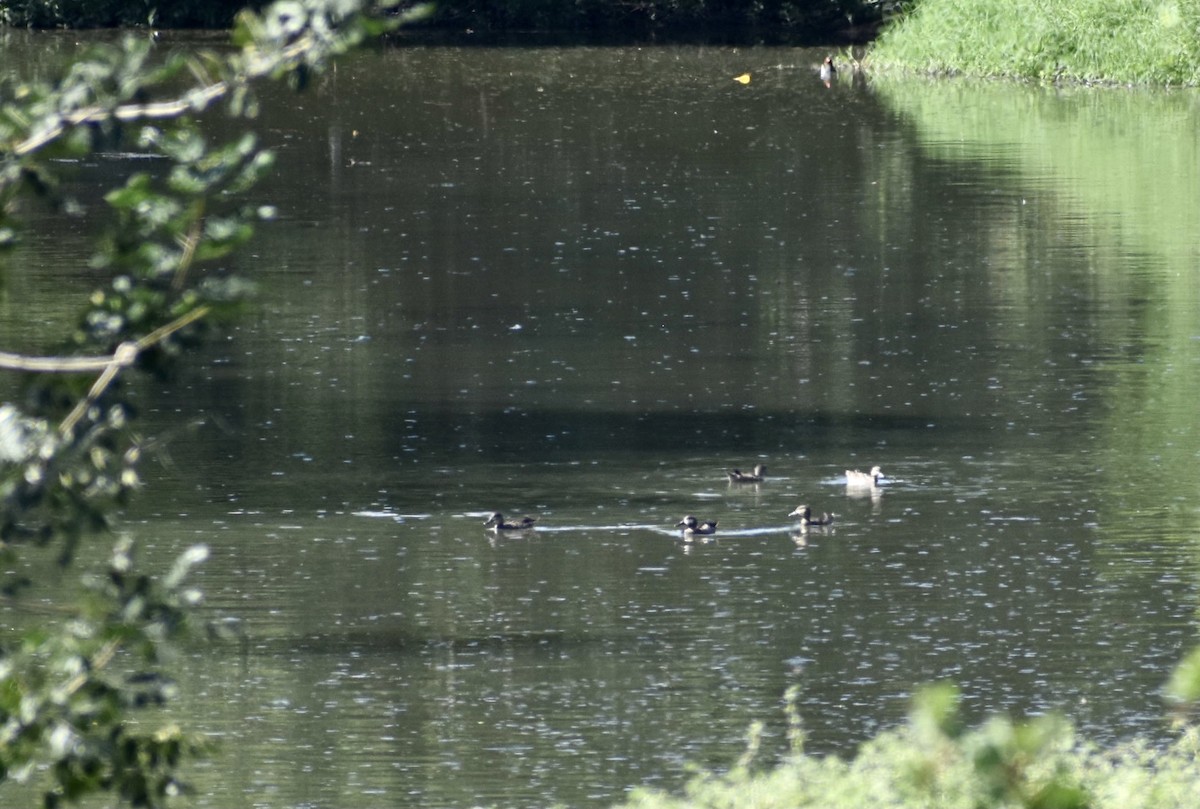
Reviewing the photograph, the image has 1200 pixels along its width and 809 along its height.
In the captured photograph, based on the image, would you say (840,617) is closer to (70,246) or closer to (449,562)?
(449,562)

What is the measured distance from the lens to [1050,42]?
156ft

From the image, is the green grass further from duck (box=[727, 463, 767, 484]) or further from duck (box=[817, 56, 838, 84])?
duck (box=[817, 56, 838, 84])

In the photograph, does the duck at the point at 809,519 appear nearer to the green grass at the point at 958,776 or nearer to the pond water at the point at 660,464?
the pond water at the point at 660,464

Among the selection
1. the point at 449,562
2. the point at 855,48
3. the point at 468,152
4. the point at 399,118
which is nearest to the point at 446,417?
the point at 449,562

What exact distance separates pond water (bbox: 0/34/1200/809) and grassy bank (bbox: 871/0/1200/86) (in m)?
12.6

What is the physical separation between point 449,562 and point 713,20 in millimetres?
47452

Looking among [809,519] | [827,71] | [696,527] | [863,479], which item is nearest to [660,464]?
[863,479]

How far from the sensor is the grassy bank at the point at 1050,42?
44.9 meters

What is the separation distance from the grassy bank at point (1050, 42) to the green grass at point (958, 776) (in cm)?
3575

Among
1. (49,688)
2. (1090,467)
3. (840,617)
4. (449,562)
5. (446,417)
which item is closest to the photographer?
(49,688)

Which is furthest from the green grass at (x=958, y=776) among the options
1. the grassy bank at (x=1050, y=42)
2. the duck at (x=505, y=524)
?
the grassy bank at (x=1050, y=42)

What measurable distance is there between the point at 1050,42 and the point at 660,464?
3279cm

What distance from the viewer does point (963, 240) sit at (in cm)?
2731

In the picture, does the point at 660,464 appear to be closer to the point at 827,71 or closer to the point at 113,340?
the point at 113,340
